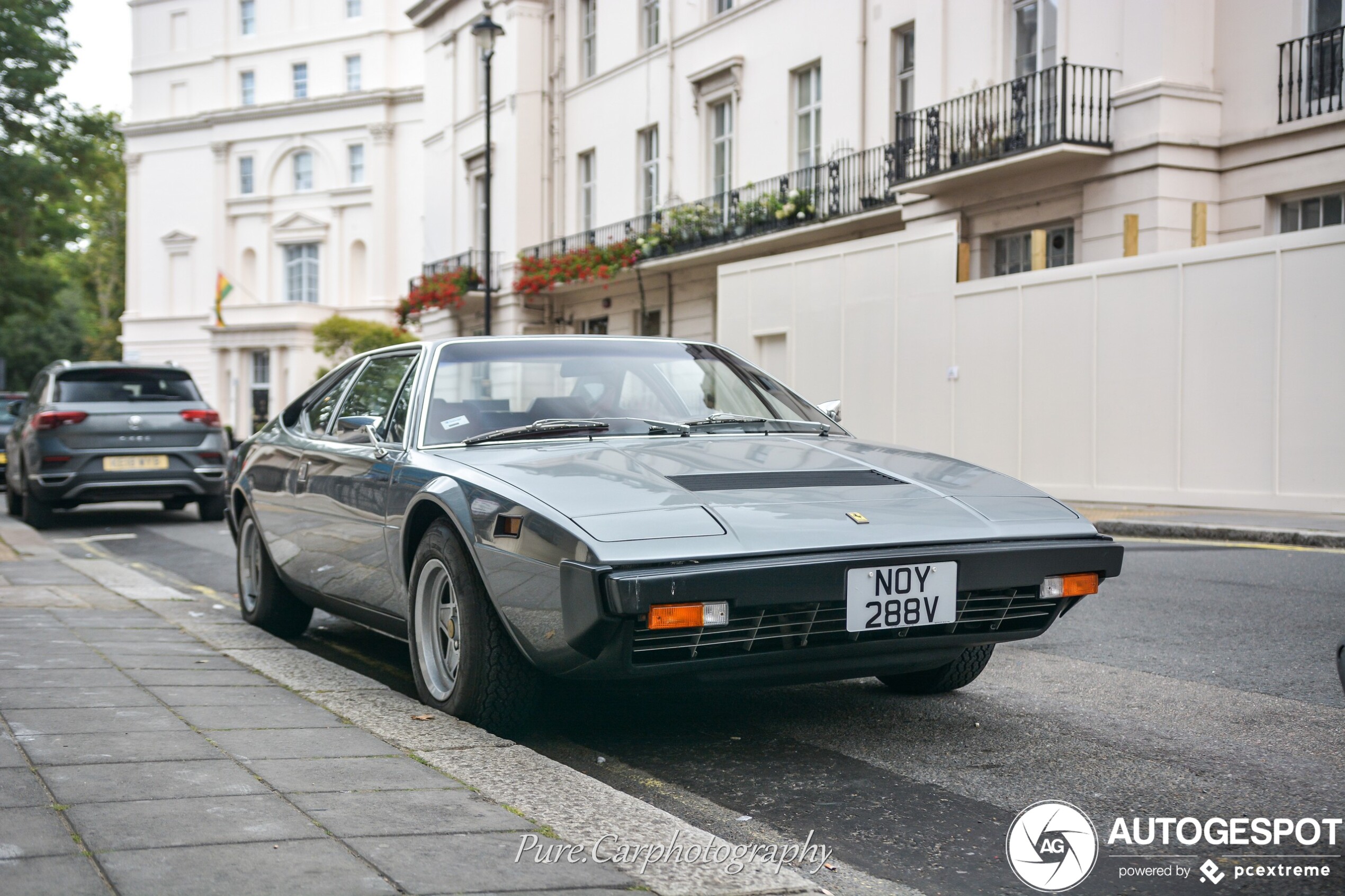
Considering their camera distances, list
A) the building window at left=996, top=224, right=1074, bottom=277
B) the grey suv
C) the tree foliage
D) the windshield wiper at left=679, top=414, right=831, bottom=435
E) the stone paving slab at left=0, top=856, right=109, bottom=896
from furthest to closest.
A: the tree foliage
the building window at left=996, top=224, right=1074, bottom=277
the grey suv
the windshield wiper at left=679, top=414, right=831, bottom=435
the stone paving slab at left=0, top=856, right=109, bottom=896

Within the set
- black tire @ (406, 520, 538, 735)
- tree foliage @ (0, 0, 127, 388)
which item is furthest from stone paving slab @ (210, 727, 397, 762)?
tree foliage @ (0, 0, 127, 388)

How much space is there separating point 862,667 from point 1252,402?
11947mm

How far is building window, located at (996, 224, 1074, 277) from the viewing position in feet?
62.7

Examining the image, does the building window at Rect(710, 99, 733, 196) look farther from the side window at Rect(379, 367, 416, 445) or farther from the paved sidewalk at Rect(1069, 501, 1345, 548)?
the side window at Rect(379, 367, 416, 445)

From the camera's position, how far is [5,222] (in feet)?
124

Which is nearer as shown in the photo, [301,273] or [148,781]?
[148,781]

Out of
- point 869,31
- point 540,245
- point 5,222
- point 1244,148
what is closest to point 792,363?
point 869,31

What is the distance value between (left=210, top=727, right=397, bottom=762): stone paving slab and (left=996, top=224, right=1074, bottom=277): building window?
16.4 m

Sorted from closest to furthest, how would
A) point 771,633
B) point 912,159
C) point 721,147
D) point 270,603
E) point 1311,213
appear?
point 771,633
point 270,603
point 1311,213
point 912,159
point 721,147

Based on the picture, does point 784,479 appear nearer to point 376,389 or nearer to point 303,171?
point 376,389

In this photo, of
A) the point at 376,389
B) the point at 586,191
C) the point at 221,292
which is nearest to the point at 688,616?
the point at 376,389

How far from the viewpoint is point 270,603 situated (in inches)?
259

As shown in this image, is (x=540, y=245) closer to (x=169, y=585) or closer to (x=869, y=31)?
(x=869, y=31)

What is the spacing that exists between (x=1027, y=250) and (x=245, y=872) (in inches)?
727
